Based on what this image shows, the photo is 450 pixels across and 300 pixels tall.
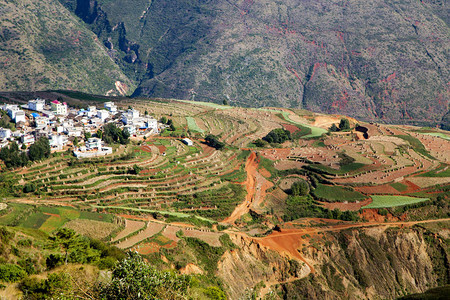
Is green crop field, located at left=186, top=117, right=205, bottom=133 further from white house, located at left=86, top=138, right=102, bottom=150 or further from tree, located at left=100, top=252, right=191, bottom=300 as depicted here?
tree, located at left=100, top=252, right=191, bottom=300

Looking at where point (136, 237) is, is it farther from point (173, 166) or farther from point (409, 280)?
point (409, 280)

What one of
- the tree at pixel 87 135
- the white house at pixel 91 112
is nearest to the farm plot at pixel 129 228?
the tree at pixel 87 135

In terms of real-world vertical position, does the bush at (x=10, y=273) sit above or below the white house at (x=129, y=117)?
above

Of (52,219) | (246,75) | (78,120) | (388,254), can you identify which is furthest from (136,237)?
(246,75)

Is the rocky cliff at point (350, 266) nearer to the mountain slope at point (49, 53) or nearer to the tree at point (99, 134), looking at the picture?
the tree at point (99, 134)

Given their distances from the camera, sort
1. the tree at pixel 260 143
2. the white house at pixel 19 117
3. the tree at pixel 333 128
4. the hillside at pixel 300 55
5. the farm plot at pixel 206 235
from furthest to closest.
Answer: the hillside at pixel 300 55
the tree at pixel 333 128
the tree at pixel 260 143
the white house at pixel 19 117
the farm plot at pixel 206 235

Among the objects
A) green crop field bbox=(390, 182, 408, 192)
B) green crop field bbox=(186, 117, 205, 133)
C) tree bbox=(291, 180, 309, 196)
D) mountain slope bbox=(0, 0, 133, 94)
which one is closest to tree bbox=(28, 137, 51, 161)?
green crop field bbox=(186, 117, 205, 133)
